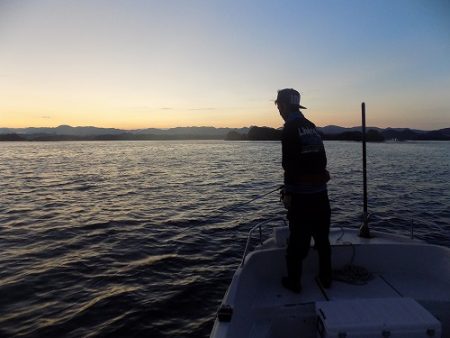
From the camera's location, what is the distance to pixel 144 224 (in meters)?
14.3

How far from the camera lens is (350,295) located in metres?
5.18

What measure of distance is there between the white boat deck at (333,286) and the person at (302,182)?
0.57 m

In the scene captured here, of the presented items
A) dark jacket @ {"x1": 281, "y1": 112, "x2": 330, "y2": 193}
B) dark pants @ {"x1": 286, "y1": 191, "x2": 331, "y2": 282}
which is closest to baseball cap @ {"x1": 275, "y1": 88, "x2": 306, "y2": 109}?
dark jacket @ {"x1": 281, "y1": 112, "x2": 330, "y2": 193}

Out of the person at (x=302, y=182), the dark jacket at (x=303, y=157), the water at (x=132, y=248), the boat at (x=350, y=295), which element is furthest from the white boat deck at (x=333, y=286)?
the water at (x=132, y=248)

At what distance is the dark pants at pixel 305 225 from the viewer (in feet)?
16.4

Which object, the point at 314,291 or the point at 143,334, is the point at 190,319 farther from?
the point at 314,291

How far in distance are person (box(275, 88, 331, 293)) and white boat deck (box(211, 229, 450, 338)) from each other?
0.57 metres

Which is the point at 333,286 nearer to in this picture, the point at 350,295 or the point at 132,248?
the point at 350,295

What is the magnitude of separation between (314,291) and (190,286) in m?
4.04

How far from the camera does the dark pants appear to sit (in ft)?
16.4

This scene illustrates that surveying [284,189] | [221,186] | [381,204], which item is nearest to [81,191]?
[221,186]

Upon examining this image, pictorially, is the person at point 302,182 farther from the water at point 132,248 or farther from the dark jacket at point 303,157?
the water at point 132,248

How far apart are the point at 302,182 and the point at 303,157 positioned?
0.36 m

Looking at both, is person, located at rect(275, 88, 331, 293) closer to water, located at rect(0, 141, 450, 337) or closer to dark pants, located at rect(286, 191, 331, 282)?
dark pants, located at rect(286, 191, 331, 282)
